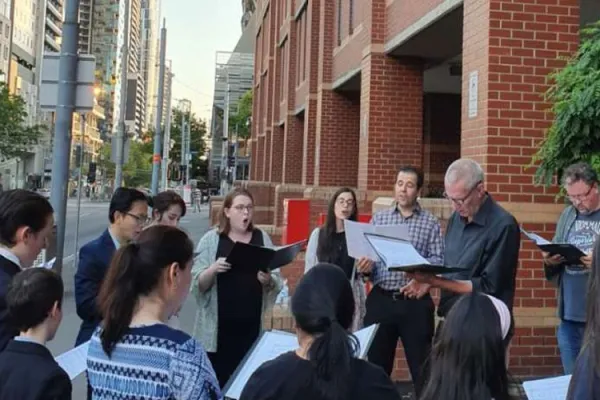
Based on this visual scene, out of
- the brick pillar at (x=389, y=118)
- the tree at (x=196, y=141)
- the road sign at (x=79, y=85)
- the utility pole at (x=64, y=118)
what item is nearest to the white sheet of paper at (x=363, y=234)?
the utility pole at (x=64, y=118)

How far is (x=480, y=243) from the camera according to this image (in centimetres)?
392

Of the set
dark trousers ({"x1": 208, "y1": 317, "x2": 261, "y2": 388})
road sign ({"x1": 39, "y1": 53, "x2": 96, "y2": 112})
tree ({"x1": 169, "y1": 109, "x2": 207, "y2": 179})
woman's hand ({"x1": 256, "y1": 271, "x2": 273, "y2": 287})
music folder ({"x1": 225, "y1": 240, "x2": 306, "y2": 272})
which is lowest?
dark trousers ({"x1": 208, "y1": 317, "x2": 261, "y2": 388})

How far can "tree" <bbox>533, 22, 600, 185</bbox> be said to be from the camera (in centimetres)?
515

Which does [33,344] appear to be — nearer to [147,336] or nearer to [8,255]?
[147,336]

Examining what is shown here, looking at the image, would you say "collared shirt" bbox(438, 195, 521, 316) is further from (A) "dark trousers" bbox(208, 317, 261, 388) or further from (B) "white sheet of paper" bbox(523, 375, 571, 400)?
(A) "dark trousers" bbox(208, 317, 261, 388)

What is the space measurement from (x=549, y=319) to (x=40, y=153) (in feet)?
343

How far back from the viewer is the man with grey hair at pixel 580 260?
15.5 feet

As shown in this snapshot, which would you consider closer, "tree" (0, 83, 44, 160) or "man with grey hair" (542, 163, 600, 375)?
"man with grey hair" (542, 163, 600, 375)

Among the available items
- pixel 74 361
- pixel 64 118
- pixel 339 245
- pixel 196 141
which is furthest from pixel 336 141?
pixel 196 141

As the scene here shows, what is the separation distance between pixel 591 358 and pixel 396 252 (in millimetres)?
1886

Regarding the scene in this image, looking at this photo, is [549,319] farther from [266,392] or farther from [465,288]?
[266,392]

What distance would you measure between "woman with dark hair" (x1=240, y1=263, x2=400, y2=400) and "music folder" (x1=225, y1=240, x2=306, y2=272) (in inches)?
79.3

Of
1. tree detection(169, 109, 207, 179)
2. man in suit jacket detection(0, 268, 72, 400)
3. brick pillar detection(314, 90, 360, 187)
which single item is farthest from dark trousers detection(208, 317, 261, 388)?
tree detection(169, 109, 207, 179)

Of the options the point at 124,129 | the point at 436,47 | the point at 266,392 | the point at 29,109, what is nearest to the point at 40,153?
the point at 29,109
